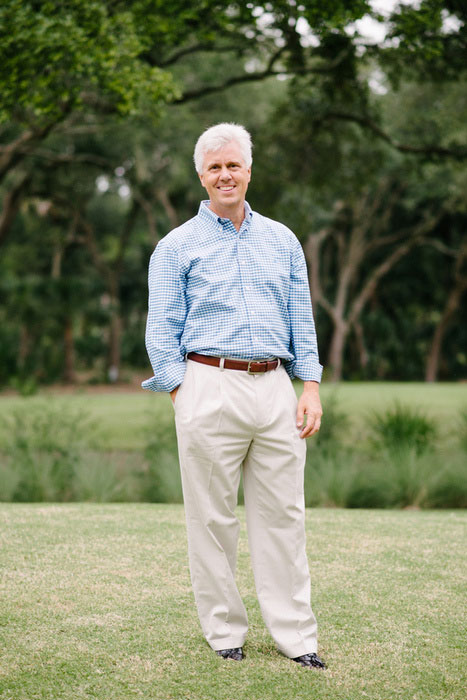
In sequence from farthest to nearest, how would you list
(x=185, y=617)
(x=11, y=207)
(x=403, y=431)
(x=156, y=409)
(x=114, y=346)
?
(x=114, y=346) → (x=11, y=207) → (x=156, y=409) → (x=403, y=431) → (x=185, y=617)

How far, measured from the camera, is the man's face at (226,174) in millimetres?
3078

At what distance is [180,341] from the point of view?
10.2 ft

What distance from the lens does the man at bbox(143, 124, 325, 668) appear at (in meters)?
3.01

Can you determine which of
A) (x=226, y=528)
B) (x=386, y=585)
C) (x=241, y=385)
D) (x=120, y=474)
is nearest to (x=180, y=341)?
(x=241, y=385)

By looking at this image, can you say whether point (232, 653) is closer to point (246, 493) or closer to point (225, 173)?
point (246, 493)

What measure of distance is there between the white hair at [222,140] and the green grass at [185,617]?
1.97m

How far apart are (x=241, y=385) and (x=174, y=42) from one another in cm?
718

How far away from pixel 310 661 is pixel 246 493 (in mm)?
685

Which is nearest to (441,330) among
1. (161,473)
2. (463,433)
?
(463,433)

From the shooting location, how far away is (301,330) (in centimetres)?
321

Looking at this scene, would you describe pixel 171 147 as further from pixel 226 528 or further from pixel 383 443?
pixel 226 528

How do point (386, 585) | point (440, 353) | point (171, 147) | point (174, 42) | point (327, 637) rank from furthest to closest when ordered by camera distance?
point (440, 353) < point (171, 147) < point (174, 42) < point (386, 585) < point (327, 637)

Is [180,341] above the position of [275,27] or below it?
below

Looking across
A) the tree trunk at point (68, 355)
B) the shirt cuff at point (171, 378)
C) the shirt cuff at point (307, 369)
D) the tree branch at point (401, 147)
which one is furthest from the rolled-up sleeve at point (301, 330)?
the tree trunk at point (68, 355)
